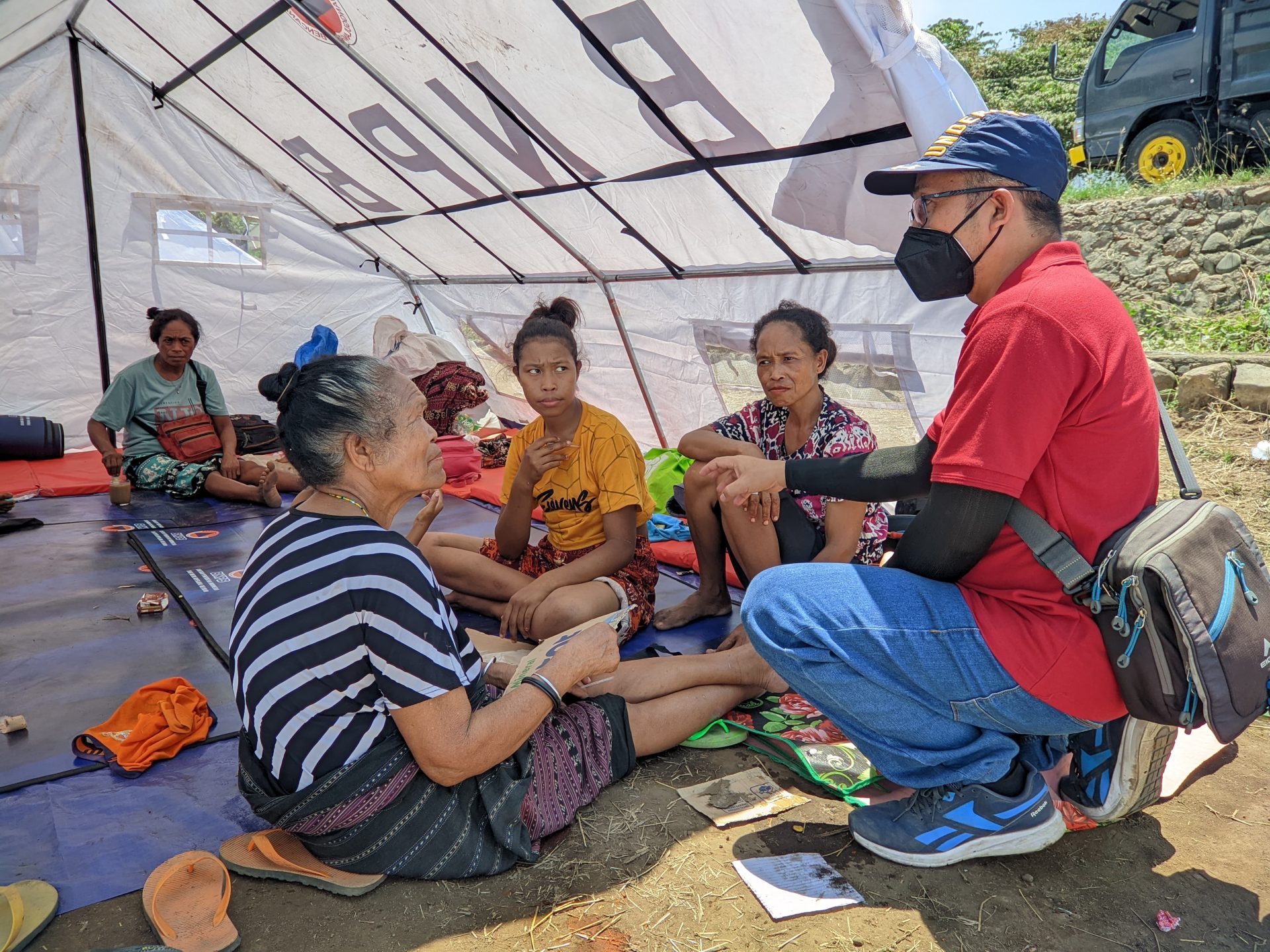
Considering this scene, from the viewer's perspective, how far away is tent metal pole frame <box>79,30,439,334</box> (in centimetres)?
729

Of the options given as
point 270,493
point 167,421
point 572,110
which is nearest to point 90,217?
point 167,421

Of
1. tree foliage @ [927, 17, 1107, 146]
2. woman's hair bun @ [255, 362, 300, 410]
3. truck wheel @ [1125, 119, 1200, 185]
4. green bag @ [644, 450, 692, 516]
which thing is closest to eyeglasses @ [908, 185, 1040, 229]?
woman's hair bun @ [255, 362, 300, 410]

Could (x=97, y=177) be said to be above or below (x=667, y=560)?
above

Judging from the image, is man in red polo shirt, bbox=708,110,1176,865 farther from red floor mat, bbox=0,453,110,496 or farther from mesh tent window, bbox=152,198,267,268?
mesh tent window, bbox=152,198,267,268

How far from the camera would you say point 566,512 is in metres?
3.40

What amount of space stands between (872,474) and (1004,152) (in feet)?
2.64

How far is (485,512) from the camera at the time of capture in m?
5.77

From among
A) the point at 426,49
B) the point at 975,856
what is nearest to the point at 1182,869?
the point at 975,856

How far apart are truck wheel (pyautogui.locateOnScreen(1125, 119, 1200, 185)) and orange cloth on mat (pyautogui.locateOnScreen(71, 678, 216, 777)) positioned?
1010cm

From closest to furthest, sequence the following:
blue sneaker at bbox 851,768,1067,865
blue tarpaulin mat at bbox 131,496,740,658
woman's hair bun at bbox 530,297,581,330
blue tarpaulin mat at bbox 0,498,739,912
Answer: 1. blue sneaker at bbox 851,768,1067,865
2. blue tarpaulin mat at bbox 0,498,739,912
3. blue tarpaulin mat at bbox 131,496,740,658
4. woman's hair bun at bbox 530,297,581,330

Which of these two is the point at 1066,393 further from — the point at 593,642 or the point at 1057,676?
the point at 593,642

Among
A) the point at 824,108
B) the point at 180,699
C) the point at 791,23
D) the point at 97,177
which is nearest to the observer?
the point at 180,699

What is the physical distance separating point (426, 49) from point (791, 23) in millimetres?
2494

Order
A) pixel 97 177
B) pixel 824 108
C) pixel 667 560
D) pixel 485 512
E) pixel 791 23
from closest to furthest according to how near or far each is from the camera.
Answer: pixel 791 23 → pixel 824 108 → pixel 667 560 → pixel 485 512 → pixel 97 177
